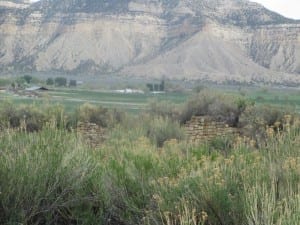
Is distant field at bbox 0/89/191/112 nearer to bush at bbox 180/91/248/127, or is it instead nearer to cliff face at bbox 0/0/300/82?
bush at bbox 180/91/248/127

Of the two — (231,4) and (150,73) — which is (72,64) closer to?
(150,73)

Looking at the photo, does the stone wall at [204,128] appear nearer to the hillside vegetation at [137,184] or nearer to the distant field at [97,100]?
the distant field at [97,100]

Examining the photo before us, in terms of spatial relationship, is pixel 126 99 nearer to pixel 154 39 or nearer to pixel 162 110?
pixel 162 110

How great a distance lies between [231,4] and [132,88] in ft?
192

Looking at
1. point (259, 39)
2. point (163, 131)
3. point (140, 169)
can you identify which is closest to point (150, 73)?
point (259, 39)

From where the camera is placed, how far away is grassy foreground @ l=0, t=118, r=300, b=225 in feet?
19.6

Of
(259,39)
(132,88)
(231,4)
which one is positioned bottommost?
(132,88)

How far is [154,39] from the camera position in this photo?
4847 inches

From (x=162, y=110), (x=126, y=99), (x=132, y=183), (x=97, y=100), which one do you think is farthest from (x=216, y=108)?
(x=126, y=99)

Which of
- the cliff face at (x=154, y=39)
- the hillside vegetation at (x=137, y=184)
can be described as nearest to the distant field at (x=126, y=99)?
the hillside vegetation at (x=137, y=184)

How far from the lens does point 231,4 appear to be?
129375 mm

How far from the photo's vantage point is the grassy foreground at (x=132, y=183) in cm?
597

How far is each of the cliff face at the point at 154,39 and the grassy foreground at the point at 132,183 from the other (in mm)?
92062

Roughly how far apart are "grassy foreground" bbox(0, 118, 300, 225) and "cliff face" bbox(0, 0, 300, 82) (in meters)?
92.1
